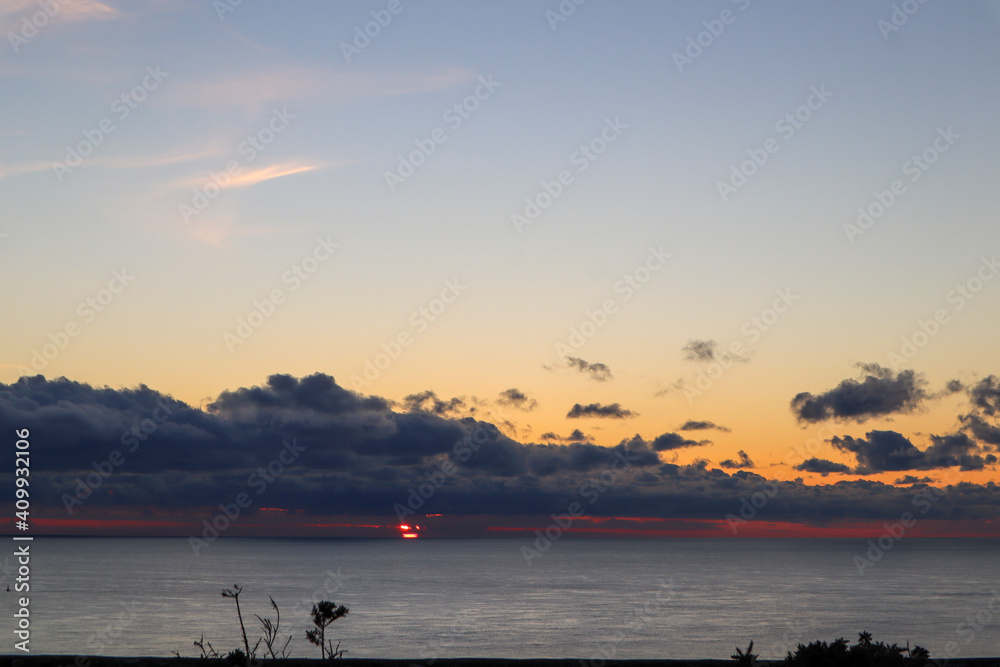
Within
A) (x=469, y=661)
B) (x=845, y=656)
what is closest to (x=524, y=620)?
(x=469, y=661)

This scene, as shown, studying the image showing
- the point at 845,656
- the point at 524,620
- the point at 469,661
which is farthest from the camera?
the point at 524,620

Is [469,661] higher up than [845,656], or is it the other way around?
[845,656]

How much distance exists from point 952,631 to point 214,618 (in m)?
113

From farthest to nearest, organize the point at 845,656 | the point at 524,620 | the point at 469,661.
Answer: the point at 524,620 → the point at 469,661 → the point at 845,656

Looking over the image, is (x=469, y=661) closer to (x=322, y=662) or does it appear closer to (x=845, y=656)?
(x=322, y=662)

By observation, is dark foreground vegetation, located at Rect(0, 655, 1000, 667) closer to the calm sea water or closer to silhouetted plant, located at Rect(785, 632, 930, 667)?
silhouetted plant, located at Rect(785, 632, 930, 667)

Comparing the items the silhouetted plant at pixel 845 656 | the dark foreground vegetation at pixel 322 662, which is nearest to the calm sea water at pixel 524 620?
the dark foreground vegetation at pixel 322 662

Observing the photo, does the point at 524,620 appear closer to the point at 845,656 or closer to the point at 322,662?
the point at 322,662

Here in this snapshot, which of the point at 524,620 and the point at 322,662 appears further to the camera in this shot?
the point at 524,620

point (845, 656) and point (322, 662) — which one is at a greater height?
point (845, 656)

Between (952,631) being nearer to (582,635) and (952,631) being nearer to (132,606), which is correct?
(582,635)

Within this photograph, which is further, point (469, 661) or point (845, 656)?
point (469, 661)

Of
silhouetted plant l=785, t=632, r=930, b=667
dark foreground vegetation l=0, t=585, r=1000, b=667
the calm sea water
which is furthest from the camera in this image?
the calm sea water

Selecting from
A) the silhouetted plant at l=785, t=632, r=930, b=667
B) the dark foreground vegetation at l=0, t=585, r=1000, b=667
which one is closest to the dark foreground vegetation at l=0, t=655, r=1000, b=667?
the dark foreground vegetation at l=0, t=585, r=1000, b=667
